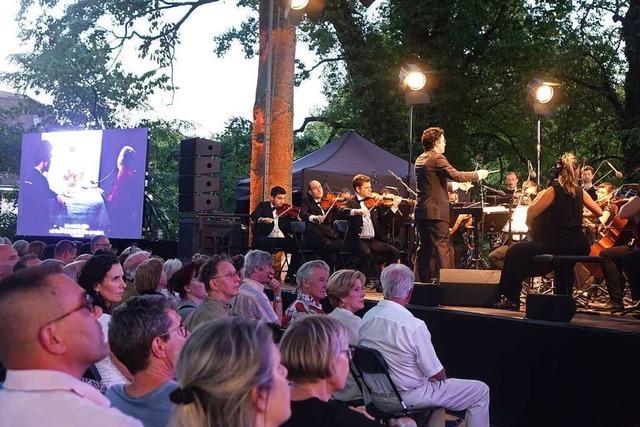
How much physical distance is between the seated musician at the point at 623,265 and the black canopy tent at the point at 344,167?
258 inches

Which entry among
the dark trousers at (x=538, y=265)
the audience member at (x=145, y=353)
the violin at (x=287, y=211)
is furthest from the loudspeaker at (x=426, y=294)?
the audience member at (x=145, y=353)

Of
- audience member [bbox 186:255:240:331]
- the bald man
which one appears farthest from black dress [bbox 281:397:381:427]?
the bald man

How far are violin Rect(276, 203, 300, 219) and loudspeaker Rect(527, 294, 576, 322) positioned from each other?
6.10 metres

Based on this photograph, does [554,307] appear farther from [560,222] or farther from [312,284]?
[312,284]

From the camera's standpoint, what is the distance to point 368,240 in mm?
11305

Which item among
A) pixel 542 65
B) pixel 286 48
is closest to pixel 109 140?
pixel 286 48

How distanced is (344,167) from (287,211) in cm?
374

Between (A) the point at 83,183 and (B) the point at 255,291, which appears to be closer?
(B) the point at 255,291

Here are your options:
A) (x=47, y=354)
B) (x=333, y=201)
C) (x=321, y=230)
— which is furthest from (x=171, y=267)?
(x=47, y=354)

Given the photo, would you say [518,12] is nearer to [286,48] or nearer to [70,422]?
[286,48]

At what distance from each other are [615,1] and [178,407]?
2146cm

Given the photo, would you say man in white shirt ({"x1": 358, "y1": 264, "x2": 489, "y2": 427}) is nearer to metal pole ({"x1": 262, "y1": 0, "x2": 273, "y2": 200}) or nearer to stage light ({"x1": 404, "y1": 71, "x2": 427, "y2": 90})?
stage light ({"x1": 404, "y1": 71, "x2": 427, "y2": 90})

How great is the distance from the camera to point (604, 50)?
72.5 feet

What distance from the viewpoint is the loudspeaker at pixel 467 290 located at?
812 cm
